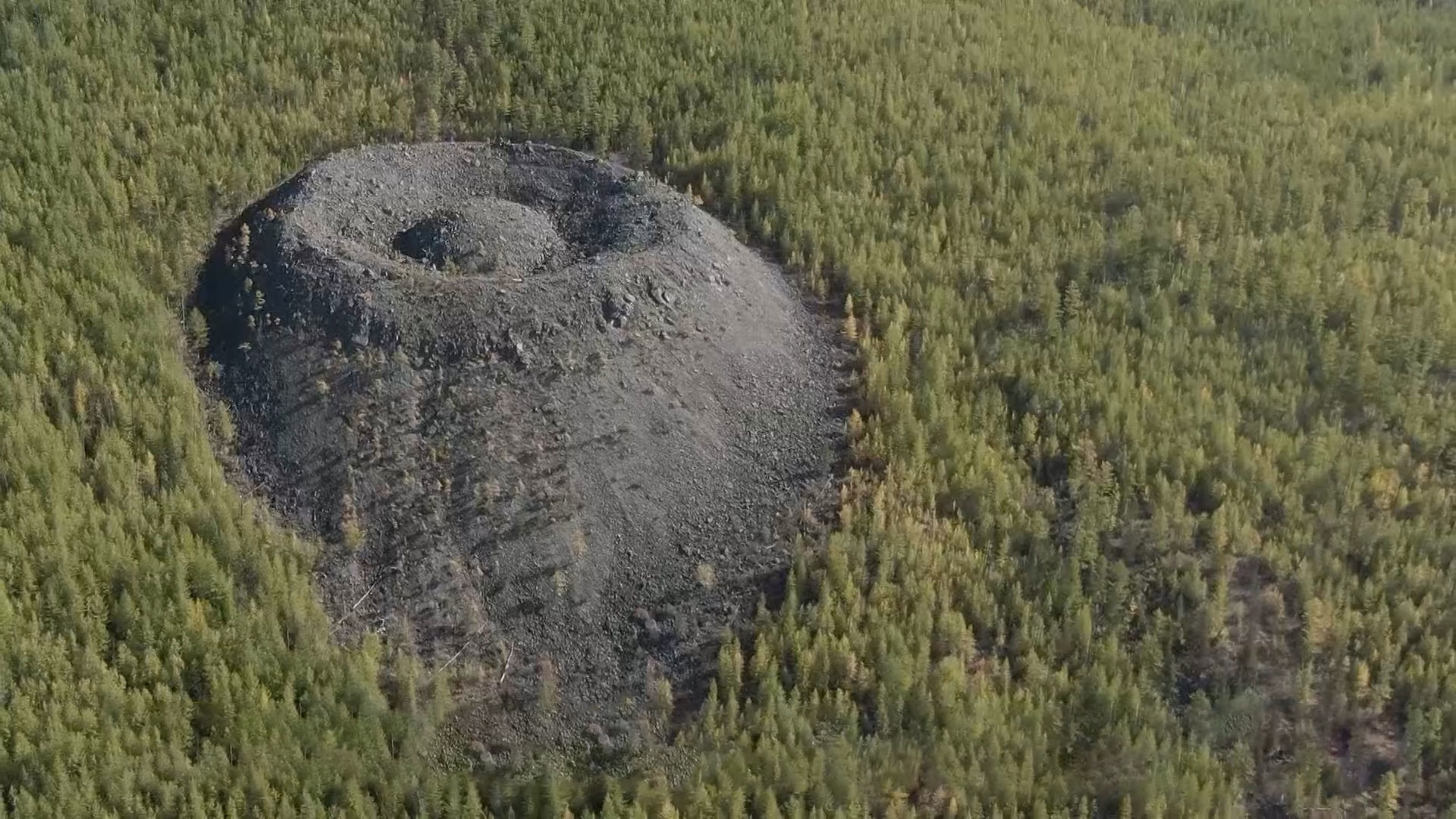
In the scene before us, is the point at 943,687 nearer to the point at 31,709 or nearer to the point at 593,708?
the point at 593,708

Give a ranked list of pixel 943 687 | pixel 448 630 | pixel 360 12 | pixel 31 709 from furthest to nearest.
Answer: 1. pixel 360 12
2. pixel 448 630
3. pixel 943 687
4. pixel 31 709

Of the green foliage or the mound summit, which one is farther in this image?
the mound summit

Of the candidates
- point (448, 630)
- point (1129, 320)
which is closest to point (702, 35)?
point (1129, 320)

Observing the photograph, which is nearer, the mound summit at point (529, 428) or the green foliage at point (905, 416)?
the green foliage at point (905, 416)

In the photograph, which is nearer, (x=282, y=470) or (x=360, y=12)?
(x=282, y=470)
